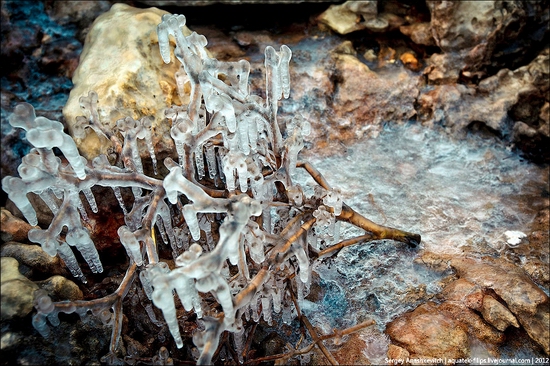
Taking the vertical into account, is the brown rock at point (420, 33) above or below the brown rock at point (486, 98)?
above

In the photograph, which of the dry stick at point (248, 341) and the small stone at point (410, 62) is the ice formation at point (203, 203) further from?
the small stone at point (410, 62)

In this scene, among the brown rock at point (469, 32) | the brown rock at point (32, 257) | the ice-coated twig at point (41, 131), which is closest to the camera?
the ice-coated twig at point (41, 131)

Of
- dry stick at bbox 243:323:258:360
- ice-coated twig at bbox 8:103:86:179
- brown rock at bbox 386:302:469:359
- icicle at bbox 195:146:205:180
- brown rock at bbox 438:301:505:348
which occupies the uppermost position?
ice-coated twig at bbox 8:103:86:179

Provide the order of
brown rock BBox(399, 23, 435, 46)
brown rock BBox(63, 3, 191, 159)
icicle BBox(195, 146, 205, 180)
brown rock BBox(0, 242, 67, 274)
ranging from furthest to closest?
brown rock BBox(399, 23, 435, 46)
brown rock BBox(63, 3, 191, 159)
icicle BBox(195, 146, 205, 180)
brown rock BBox(0, 242, 67, 274)

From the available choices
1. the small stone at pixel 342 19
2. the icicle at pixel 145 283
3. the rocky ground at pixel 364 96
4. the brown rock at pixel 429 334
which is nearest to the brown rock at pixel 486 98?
the rocky ground at pixel 364 96

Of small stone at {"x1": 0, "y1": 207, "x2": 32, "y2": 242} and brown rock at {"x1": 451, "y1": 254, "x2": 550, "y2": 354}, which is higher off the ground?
brown rock at {"x1": 451, "y1": 254, "x2": 550, "y2": 354}

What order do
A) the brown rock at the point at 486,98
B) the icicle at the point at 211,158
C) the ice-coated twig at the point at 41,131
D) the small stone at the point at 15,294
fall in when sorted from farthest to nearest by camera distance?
the brown rock at the point at 486,98 < the icicle at the point at 211,158 < the small stone at the point at 15,294 < the ice-coated twig at the point at 41,131

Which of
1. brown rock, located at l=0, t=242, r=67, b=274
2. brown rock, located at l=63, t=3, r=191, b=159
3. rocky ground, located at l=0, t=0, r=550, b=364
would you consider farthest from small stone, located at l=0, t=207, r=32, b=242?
brown rock, located at l=63, t=3, r=191, b=159

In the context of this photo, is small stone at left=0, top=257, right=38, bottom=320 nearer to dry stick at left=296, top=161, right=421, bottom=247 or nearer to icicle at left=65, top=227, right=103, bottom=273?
icicle at left=65, top=227, right=103, bottom=273

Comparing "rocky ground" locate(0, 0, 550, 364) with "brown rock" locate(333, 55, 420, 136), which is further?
"brown rock" locate(333, 55, 420, 136)
